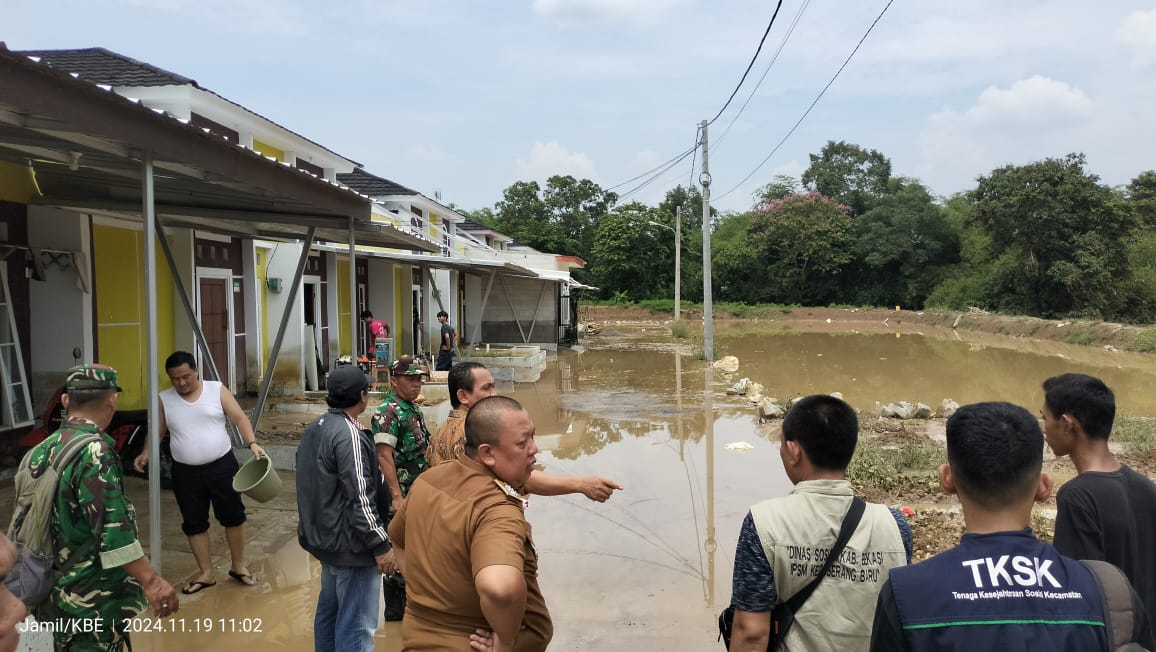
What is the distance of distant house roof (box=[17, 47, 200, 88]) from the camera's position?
9.81m

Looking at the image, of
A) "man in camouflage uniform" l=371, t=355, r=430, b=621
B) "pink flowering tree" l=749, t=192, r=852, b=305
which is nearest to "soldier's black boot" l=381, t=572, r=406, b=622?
"man in camouflage uniform" l=371, t=355, r=430, b=621

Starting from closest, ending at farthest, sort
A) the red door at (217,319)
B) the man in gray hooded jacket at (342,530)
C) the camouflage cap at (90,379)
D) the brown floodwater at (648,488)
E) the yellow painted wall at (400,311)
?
the camouflage cap at (90,379) → the man in gray hooded jacket at (342,530) → the brown floodwater at (648,488) → the red door at (217,319) → the yellow painted wall at (400,311)

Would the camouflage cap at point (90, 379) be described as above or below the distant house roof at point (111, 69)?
below

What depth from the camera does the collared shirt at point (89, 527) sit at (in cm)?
261

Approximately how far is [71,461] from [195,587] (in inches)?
93.4

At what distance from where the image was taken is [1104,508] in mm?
2258

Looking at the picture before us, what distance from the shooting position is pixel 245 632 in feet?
13.8

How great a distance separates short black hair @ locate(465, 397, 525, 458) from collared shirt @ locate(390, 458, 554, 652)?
0.19 ft

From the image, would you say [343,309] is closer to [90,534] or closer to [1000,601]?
[90,534]

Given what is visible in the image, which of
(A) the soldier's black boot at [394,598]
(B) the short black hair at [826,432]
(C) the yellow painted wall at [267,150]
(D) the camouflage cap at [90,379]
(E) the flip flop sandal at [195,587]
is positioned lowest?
(E) the flip flop sandal at [195,587]

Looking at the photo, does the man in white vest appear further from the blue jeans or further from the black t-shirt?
the blue jeans

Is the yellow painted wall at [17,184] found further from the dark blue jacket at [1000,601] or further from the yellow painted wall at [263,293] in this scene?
the dark blue jacket at [1000,601]

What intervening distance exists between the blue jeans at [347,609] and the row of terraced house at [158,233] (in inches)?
75.0

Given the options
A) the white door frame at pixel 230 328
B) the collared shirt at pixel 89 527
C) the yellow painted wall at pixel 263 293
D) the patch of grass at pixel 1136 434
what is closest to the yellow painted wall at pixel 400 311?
the yellow painted wall at pixel 263 293
